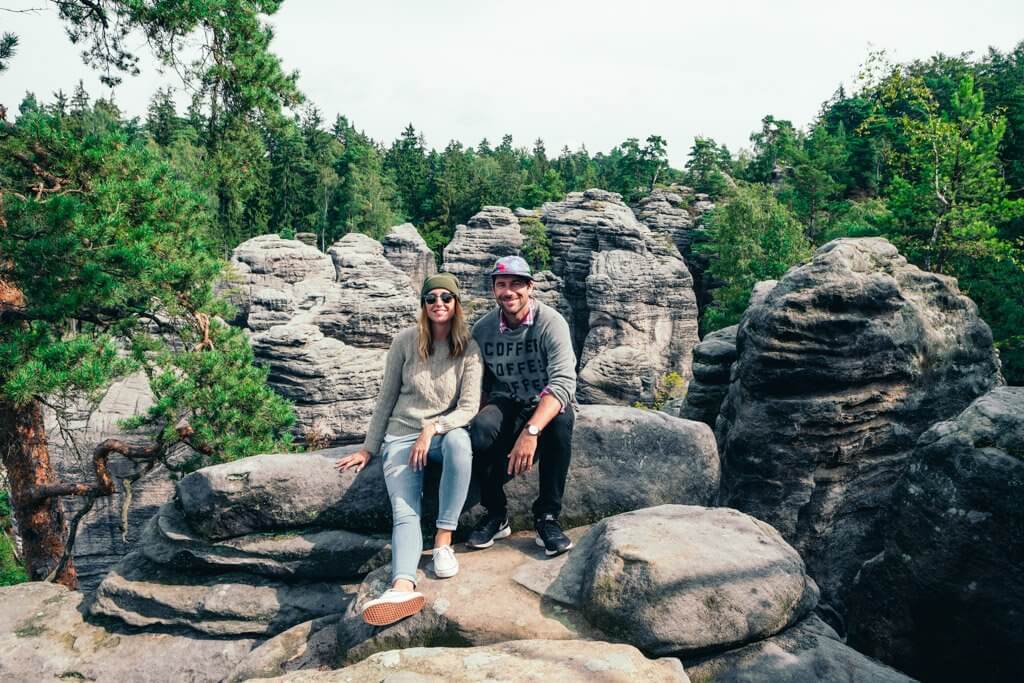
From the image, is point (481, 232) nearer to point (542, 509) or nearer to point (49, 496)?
point (49, 496)

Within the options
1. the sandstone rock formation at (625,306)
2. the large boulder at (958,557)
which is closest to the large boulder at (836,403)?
the large boulder at (958,557)

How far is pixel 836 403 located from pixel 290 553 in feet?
18.5

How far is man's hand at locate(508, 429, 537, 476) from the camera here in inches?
150

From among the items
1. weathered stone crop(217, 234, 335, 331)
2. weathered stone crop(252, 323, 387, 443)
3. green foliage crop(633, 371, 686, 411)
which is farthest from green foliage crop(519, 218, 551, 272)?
weathered stone crop(252, 323, 387, 443)

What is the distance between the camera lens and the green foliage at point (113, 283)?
249 inches

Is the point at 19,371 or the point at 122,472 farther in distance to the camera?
the point at 122,472

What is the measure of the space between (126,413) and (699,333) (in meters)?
28.4

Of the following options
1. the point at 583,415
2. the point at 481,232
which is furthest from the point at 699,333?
the point at 583,415

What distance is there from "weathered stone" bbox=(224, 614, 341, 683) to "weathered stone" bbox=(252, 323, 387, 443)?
1729cm

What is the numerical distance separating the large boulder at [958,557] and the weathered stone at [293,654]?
3911 millimetres

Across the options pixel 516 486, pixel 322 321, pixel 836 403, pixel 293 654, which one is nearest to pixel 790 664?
pixel 516 486

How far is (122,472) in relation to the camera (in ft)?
53.6

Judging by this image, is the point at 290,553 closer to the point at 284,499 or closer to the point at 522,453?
the point at 284,499

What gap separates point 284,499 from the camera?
4.85 meters
